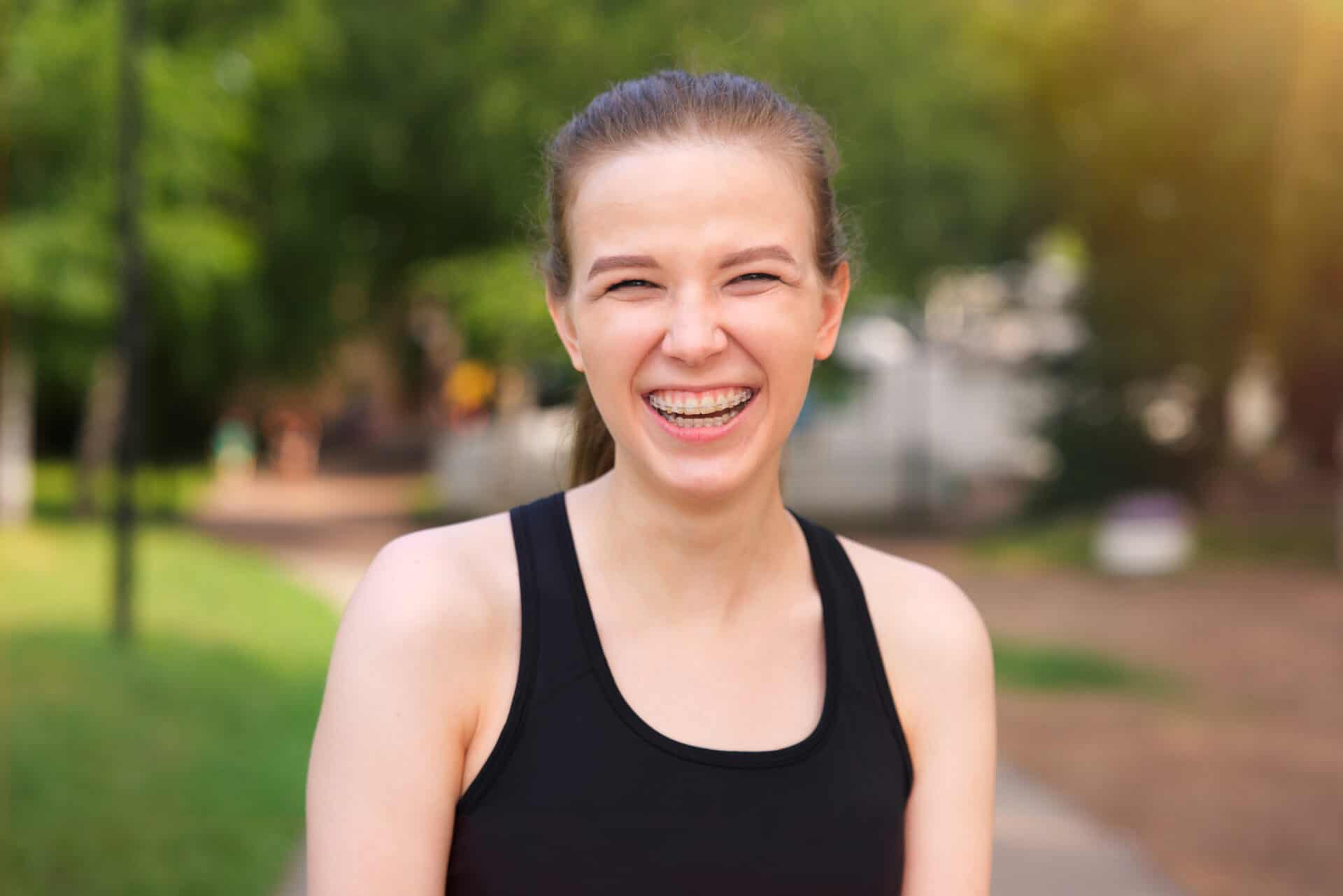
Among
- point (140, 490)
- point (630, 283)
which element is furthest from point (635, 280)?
point (140, 490)

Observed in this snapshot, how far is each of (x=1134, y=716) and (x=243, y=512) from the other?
14.9 metres

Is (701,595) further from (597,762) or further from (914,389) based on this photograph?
(914,389)

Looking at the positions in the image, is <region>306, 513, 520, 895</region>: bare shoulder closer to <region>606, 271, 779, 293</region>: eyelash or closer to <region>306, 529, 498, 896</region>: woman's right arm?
<region>306, 529, 498, 896</region>: woman's right arm

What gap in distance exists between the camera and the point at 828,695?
6.19ft

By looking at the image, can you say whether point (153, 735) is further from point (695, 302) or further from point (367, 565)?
point (367, 565)

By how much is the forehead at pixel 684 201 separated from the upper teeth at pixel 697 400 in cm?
16

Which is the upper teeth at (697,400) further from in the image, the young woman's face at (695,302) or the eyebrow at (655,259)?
the eyebrow at (655,259)

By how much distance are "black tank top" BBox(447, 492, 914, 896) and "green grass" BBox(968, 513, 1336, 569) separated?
48.2 ft

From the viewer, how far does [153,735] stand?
695 cm

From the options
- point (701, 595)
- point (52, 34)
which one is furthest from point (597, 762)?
point (52, 34)

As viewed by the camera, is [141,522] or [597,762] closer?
[597,762]

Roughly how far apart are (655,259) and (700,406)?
18cm

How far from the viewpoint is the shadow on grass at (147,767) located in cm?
539

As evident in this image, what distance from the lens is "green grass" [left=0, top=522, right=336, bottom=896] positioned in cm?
545
